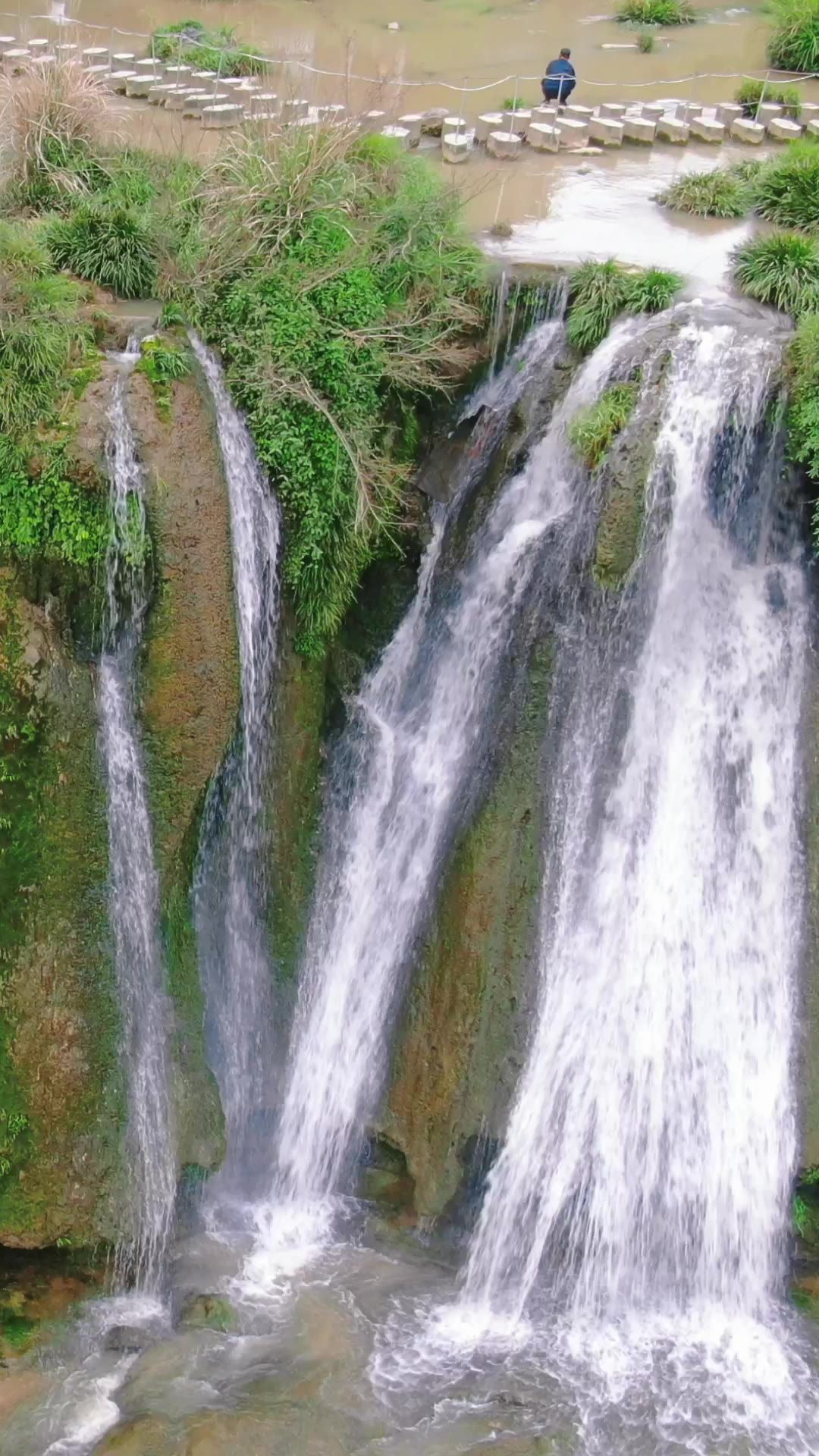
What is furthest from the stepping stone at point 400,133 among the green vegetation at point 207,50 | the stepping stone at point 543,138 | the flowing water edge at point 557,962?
the flowing water edge at point 557,962

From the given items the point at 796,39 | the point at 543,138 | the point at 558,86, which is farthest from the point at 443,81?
the point at 796,39

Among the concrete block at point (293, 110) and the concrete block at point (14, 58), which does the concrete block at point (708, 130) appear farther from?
the concrete block at point (14, 58)

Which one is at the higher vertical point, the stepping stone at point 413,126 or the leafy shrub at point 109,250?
the stepping stone at point 413,126

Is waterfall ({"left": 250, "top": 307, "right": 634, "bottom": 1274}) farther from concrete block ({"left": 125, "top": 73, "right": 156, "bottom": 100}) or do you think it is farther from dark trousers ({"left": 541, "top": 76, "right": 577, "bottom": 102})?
concrete block ({"left": 125, "top": 73, "right": 156, "bottom": 100})

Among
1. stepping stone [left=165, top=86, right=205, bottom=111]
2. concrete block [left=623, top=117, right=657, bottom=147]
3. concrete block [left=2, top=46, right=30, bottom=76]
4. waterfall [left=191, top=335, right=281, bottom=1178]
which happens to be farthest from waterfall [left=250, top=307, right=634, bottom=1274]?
concrete block [left=2, top=46, right=30, bottom=76]

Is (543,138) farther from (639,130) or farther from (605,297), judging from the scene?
(605,297)

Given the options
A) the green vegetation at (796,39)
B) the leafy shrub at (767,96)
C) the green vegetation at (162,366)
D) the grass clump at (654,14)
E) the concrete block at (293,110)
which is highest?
the grass clump at (654,14)
